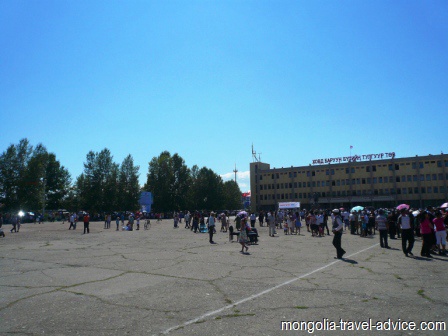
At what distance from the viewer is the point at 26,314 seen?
19.4 ft

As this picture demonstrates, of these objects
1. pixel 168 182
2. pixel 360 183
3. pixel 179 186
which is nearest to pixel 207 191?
pixel 179 186

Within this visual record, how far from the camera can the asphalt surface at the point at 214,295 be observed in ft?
17.6

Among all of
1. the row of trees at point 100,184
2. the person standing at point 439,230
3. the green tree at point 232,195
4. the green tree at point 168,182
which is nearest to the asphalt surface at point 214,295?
the person standing at point 439,230

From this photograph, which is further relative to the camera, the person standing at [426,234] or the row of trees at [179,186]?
the row of trees at [179,186]

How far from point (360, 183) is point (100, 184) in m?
65.7

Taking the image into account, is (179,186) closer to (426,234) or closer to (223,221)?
(223,221)

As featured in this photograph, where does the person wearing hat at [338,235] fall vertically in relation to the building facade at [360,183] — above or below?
below

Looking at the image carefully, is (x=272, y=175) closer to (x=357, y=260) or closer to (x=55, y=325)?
Result: (x=357, y=260)

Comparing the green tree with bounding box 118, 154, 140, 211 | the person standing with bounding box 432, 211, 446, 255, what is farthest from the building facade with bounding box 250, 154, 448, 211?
the person standing with bounding box 432, 211, 446, 255

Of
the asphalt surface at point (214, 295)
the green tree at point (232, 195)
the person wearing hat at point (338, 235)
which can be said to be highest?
the green tree at point (232, 195)

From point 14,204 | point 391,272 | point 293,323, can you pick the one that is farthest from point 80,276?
point 14,204

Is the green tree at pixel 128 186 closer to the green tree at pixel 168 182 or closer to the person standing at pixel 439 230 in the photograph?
the green tree at pixel 168 182

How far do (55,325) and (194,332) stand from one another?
231 cm

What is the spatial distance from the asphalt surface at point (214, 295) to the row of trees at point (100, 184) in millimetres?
59683
